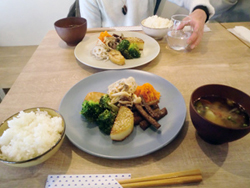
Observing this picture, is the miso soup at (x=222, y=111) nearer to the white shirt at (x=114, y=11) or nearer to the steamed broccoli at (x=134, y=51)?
the steamed broccoli at (x=134, y=51)

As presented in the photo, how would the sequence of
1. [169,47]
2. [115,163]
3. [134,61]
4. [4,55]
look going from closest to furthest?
[115,163] → [134,61] → [169,47] → [4,55]

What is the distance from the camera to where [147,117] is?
0.98 metres

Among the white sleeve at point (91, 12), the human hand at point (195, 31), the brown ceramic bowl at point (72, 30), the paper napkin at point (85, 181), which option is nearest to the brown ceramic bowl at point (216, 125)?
the paper napkin at point (85, 181)

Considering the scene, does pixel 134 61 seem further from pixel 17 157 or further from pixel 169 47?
pixel 17 157

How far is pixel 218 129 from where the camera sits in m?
0.73

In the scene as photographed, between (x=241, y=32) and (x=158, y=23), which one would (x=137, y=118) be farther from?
(x=241, y=32)

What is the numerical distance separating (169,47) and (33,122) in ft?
4.93

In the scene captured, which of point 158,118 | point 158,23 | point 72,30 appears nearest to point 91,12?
point 72,30

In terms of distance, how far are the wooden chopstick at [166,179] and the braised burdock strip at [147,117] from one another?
26 cm

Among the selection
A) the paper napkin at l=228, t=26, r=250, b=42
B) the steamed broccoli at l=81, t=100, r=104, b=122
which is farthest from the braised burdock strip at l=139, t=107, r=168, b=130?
the paper napkin at l=228, t=26, r=250, b=42

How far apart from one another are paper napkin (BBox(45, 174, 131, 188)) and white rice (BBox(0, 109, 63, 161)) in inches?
6.0

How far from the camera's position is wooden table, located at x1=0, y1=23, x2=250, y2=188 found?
31.6 inches

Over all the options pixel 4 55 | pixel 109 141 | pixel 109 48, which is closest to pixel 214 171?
pixel 109 141

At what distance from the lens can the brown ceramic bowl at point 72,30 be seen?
1682 mm
